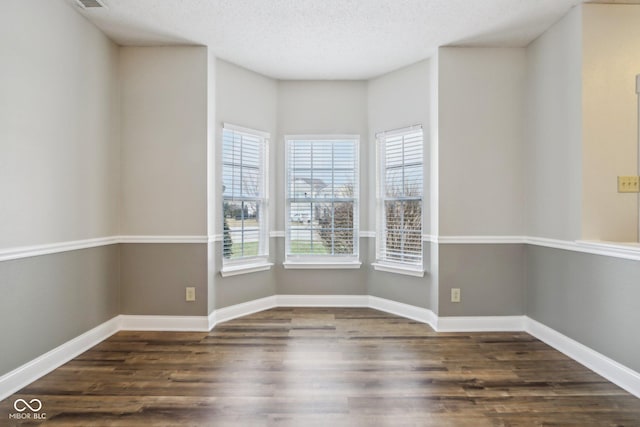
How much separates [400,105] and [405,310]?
88.8 inches

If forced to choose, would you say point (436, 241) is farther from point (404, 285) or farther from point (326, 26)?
point (326, 26)

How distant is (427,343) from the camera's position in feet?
10.9

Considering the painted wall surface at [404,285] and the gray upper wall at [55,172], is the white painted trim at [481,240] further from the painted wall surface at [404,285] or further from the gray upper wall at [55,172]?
the gray upper wall at [55,172]

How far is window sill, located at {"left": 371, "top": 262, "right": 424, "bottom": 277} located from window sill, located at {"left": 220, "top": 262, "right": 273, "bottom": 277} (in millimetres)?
1262

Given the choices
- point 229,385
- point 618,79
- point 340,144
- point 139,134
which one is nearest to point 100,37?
point 139,134

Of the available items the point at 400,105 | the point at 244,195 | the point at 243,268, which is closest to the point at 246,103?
the point at 244,195

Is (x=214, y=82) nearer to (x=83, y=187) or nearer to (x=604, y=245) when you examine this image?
(x=83, y=187)

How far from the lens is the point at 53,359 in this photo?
2783mm

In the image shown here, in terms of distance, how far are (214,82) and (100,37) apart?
→ 103 cm

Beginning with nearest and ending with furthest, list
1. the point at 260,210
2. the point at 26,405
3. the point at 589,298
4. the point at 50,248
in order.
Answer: the point at 26,405
the point at 50,248
the point at 589,298
the point at 260,210

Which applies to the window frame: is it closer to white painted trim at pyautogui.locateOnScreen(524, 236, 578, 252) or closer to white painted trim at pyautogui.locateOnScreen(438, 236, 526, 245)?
white painted trim at pyautogui.locateOnScreen(438, 236, 526, 245)

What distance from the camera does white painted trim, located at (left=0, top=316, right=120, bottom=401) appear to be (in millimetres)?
2393

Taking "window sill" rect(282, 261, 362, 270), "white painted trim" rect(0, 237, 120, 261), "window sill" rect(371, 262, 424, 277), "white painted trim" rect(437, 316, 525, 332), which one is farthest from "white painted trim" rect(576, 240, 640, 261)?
"white painted trim" rect(0, 237, 120, 261)

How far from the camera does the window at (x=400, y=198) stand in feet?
13.4
